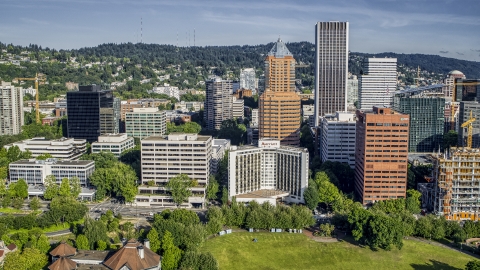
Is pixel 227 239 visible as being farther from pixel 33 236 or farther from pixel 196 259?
pixel 33 236

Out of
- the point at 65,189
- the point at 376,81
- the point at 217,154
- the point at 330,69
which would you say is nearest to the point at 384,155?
the point at 217,154

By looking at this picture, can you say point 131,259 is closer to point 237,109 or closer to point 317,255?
point 317,255

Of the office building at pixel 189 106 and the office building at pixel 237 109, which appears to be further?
the office building at pixel 189 106

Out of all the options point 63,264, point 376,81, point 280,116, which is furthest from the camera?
point 376,81

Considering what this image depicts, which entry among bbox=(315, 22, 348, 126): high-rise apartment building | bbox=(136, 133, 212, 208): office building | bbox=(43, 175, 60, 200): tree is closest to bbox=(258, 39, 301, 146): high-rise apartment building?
bbox=(136, 133, 212, 208): office building

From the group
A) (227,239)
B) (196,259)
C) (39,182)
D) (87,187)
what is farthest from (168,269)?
(39,182)

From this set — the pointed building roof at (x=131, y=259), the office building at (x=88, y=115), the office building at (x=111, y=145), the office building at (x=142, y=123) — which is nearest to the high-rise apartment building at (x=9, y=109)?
the office building at (x=88, y=115)

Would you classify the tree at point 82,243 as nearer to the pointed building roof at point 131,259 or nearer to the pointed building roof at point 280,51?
the pointed building roof at point 131,259
